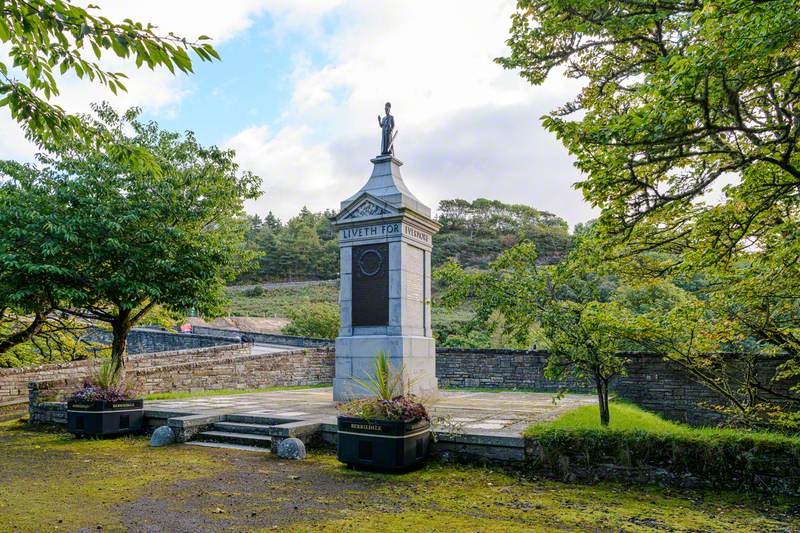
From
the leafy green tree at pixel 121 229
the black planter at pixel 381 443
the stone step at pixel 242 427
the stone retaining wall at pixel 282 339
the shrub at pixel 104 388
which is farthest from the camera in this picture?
the stone retaining wall at pixel 282 339

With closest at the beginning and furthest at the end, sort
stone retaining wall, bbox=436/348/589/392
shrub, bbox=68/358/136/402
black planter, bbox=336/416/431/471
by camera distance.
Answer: black planter, bbox=336/416/431/471 < shrub, bbox=68/358/136/402 < stone retaining wall, bbox=436/348/589/392

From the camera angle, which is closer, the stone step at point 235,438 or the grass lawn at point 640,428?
the grass lawn at point 640,428


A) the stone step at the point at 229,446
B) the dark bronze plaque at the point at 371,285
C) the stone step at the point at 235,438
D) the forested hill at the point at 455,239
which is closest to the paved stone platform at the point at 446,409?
the stone step at the point at 235,438

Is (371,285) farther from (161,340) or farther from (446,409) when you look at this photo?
(161,340)

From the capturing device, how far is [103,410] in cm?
887

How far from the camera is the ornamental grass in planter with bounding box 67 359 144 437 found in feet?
29.1

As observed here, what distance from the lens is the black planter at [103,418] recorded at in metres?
8.86

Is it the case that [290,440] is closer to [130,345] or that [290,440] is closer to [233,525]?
[233,525]

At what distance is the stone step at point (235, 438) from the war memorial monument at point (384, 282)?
2.50m

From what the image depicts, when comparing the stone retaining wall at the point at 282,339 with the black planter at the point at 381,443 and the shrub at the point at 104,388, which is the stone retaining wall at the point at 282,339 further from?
the black planter at the point at 381,443

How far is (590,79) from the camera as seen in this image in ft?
30.5

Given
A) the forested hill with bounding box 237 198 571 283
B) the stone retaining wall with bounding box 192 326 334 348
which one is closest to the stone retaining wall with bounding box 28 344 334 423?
the stone retaining wall with bounding box 192 326 334 348

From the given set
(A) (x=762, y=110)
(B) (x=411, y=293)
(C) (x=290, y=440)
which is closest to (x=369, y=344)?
(B) (x=411, y=293)

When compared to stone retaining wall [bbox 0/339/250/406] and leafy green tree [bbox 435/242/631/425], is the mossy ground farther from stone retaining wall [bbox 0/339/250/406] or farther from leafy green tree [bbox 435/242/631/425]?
stone retaining wall [bbox 0/339/250/406]
